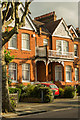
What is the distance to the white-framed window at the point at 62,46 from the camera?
32059 mm

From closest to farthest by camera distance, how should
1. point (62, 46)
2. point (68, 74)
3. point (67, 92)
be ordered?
point (67, 92)
point (62, 46)
point (68, 74)

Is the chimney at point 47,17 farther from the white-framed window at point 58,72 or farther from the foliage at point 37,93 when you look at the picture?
the foliage at point 37,93

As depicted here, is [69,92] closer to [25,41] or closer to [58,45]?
[25,41]

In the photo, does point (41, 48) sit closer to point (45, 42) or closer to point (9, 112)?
point (45, 42)

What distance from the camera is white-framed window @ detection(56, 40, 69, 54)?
105ft

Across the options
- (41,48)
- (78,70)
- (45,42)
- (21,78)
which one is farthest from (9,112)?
(78,70)

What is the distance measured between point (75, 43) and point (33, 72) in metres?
10.3

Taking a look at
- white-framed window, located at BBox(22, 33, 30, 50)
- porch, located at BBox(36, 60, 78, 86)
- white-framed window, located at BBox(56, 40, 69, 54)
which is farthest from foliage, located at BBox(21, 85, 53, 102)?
white-framed window, located at BBox(56, 40, 69, 54)

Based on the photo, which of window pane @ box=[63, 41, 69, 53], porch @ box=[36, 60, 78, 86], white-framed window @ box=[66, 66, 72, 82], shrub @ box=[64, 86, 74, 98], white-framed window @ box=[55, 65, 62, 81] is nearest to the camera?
shrub @ box=[64, 86, 74, 98]

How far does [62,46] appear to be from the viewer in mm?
32469

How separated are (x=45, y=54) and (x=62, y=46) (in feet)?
15.0

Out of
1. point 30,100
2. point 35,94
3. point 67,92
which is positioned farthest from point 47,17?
point 30,100

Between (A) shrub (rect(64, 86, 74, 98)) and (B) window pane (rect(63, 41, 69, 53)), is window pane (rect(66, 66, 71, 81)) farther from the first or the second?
(A) shrub (rect(64, 86, 74, 98))

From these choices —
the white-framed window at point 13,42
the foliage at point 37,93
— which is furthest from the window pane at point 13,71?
the foliage at point 37,93
